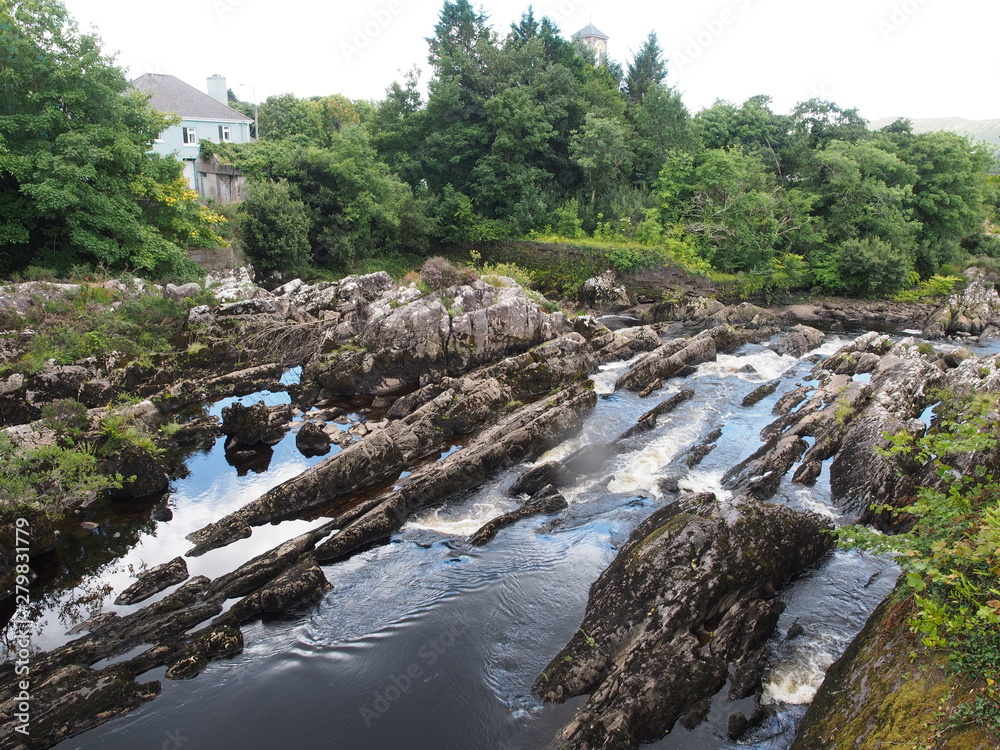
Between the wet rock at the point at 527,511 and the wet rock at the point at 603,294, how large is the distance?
2681 cm

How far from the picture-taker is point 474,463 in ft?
56.1

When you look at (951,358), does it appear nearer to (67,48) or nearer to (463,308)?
(463,308)

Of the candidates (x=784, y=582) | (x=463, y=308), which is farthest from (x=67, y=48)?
(x=784, y=582)

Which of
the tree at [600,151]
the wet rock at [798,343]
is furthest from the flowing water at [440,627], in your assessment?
the tree at [600,151]

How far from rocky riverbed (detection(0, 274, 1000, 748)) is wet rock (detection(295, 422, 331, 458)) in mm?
64

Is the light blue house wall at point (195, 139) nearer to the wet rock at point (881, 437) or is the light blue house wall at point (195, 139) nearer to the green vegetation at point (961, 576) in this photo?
the wet rock at point (881, 437)

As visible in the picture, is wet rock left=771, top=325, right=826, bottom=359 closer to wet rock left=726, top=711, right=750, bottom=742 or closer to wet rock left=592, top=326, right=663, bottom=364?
wet rock left=592, top=326, right=663, bottom=364

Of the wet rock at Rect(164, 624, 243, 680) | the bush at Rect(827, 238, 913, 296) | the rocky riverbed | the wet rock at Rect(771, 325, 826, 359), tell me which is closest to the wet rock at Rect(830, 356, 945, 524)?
the rocky riverbed

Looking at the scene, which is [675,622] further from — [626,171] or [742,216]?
[626,171]

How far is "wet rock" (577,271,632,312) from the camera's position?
136ft

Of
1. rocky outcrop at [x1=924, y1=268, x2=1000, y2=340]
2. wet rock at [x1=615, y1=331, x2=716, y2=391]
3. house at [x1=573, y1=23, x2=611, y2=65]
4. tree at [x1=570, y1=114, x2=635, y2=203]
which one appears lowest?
wet rock at [x1=615, y1=331, x2=716, y2=391]

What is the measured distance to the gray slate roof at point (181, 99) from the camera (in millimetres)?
46719

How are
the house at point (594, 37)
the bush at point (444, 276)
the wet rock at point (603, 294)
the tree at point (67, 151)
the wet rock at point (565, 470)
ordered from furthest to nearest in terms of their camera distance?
the house at point (594, 37) → the wet rock at point (603, 294) → the bush at point (444, 276) → the tree at point (67, 151) → the wet rock at point (565, 470)

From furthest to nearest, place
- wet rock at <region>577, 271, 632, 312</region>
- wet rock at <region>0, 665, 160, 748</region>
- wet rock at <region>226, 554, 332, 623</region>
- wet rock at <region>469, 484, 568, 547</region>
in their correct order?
wet rock at <region>577, 271, 632, 312</region>
wet rock at <region>469, 484, 568, 547</region>
wet rock at <region>226, 554, 332, 623</region>
wet rock at <region>0, 665, 160, 748</region>
